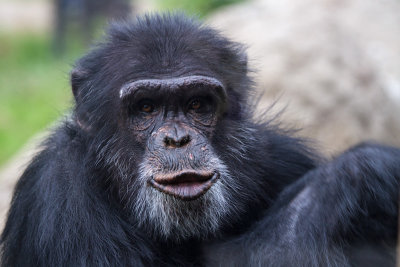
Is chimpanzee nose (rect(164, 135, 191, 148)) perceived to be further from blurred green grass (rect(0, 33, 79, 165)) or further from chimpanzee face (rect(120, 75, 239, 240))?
blurred green grass (rect(0, 33, 79, 165))

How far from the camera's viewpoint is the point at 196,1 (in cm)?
1352

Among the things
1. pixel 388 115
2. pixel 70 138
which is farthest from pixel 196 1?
pixel 70 138

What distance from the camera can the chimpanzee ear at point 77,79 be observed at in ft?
16.2

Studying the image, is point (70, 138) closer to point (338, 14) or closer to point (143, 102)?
point (143, 102)

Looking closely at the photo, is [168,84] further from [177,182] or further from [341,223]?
[341,223]

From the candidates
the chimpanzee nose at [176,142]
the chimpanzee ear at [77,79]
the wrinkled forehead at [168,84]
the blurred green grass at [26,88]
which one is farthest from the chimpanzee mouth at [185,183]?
the blurred green grass at [26,88]

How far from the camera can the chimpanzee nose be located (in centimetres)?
430

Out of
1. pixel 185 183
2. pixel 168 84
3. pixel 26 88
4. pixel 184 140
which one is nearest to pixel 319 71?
pixel 168 84

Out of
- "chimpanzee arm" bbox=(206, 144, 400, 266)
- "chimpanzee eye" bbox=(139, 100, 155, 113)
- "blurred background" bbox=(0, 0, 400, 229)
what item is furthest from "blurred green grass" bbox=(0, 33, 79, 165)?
"chimpanzee arm" bbox=(206, 144, 400, 266)

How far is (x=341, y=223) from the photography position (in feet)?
13.7

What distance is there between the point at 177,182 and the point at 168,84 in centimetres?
77

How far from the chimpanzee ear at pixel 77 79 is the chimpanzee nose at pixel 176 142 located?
1.01m

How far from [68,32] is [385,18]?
994 cm

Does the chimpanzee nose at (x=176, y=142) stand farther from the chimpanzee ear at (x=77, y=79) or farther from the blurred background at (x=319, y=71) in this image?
the blurred background at (x=319, y=71)
